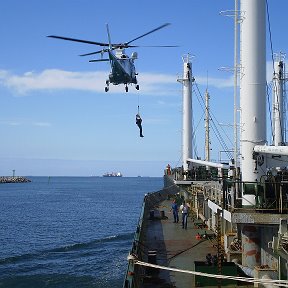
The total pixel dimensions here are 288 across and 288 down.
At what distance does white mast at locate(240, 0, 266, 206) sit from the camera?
16516 millimetres

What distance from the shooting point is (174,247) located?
1961 cm

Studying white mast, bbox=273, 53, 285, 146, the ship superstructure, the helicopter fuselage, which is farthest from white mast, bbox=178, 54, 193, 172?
the ship superstructure

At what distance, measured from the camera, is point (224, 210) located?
15.9m

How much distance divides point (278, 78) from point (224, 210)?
2960 centimetres

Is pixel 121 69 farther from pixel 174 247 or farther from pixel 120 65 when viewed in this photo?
pixel 174 247

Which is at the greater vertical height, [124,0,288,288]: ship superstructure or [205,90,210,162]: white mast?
[205,90,210,162]: white mast

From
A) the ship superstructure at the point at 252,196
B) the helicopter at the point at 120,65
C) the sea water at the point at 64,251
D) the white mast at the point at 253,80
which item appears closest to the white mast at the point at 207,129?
the sea water at the point at 64,251

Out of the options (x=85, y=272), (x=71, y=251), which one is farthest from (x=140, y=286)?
(x=71, y=251)

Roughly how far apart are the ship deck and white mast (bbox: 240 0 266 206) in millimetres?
4069

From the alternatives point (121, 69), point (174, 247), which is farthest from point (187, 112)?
point (174, 247)

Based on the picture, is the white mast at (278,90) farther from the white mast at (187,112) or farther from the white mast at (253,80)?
the white mast at (253,80)

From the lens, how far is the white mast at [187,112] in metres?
44.3

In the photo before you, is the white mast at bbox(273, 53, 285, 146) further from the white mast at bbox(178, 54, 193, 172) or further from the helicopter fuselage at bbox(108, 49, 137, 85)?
the helicopter fuselage at bbox(108, 49, 137, 85)

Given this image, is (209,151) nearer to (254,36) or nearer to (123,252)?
(123,252)
